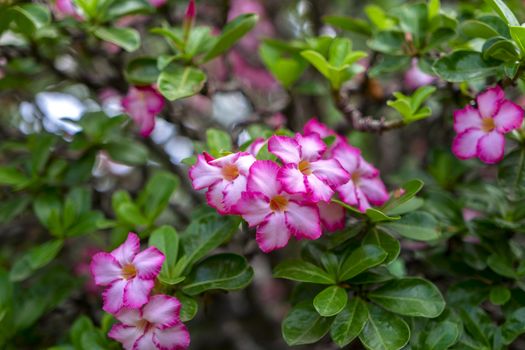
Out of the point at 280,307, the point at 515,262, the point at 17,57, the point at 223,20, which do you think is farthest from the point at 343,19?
the point at 280,307

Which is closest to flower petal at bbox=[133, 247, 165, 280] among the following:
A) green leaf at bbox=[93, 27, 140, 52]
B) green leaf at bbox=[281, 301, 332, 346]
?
green leaf at bbox=[281, 301, 332, 346]

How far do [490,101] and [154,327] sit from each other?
63cm

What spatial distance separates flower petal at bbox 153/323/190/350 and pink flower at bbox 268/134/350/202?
0.87 feet

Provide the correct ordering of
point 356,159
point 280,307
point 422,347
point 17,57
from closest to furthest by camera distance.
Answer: point 422,347 → point 356,159 → point 17,57 → point 280,307

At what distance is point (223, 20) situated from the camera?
1.33 metres

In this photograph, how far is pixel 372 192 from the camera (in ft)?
3.13

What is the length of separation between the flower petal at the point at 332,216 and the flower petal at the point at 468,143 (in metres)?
0.23

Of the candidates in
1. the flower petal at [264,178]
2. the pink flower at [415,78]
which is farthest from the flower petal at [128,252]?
the pink flower at [415,78]

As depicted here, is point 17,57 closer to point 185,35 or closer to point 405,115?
Answer: point 185,35

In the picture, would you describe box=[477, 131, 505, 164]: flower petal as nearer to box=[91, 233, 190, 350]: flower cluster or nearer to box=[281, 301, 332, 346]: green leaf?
box=[281, 301, 332, 346]: green leaf

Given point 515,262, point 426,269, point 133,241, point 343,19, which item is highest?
point 343,19

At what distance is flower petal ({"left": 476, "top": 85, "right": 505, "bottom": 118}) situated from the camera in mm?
893

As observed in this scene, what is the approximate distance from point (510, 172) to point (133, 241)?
65 centimetres

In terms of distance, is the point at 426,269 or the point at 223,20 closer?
the point at 426,269
